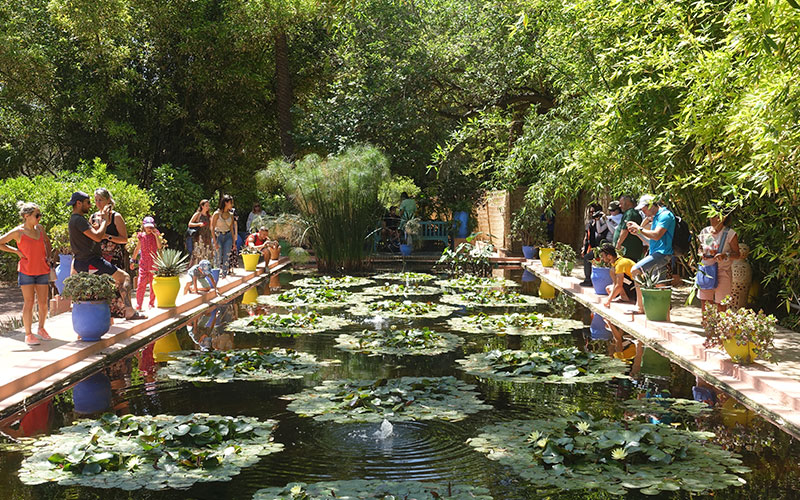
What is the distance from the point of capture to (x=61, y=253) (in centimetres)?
1323

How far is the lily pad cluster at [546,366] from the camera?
8172 millimetres

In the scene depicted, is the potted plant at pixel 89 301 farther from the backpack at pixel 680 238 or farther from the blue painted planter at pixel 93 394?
the backpack at pixel 680 238

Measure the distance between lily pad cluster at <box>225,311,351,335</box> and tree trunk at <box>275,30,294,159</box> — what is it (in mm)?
14854

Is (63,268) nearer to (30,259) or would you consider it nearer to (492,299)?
(30,259)

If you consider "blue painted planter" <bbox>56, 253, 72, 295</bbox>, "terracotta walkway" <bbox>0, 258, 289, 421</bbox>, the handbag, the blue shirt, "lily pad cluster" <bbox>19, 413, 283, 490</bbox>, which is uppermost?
the blue shirt

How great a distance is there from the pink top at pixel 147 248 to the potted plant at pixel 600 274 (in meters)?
7.63

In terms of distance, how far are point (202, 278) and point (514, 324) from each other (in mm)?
6104

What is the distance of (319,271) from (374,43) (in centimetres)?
824

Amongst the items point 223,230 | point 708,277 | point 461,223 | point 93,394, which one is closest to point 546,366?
point 708,277

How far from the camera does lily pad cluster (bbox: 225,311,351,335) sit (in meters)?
11.3

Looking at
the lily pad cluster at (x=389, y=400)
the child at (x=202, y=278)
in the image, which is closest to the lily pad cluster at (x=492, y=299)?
the child at (x=202, y=278)

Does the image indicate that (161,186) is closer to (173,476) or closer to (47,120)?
(47,120)

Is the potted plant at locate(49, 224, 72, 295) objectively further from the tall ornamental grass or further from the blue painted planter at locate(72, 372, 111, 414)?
the tall ornamental grass

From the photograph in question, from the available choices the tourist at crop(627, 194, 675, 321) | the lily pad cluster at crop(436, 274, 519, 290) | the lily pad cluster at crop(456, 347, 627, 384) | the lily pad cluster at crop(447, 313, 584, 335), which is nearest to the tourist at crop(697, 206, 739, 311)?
the tourist at crop(627, 194, 675, 321)
